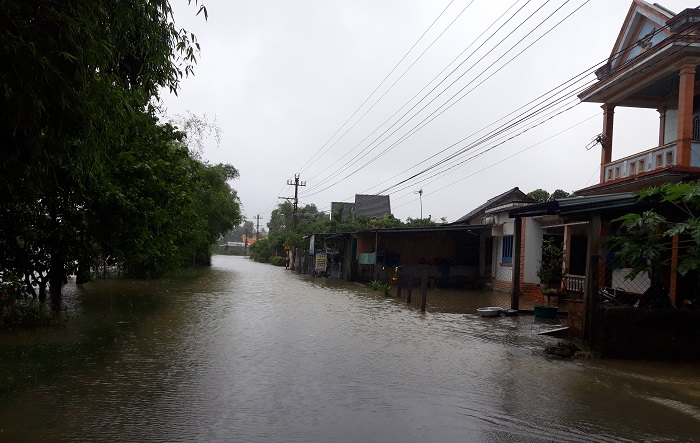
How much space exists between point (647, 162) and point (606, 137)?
247 centimetres

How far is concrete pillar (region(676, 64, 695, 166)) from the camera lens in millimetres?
13289

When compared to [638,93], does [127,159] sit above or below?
below

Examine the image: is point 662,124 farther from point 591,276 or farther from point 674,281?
point 591,276

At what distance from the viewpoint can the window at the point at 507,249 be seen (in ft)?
75.7

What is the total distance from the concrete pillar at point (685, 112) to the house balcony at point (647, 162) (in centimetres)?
20

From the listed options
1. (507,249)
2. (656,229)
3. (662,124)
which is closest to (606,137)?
(662,124)

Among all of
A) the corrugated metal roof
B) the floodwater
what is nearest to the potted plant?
the floodwater

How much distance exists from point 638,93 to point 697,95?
1.75m

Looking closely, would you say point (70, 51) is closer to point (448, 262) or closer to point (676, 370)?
point (676, 370)

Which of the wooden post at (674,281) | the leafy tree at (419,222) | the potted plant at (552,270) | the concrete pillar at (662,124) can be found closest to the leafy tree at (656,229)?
the wooden post at (674,281)

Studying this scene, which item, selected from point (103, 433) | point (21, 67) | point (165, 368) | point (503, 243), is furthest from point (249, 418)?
point (503, 243)

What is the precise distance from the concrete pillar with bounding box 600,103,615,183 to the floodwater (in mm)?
7507

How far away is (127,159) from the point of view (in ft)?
38.3

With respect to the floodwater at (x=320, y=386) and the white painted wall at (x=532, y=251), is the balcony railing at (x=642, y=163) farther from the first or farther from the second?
the floodwater at (x=320, y=386)
